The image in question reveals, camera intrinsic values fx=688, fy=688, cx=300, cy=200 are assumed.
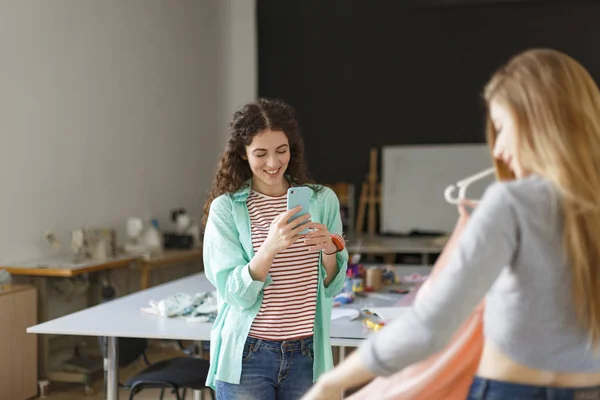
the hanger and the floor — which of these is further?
the floor

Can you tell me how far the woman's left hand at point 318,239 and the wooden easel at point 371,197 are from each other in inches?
243

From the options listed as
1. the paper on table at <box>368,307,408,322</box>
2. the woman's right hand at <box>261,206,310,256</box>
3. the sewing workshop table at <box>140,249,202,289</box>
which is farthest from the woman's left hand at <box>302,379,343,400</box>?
the sewing workshop table at <box>140,249,202,289</box>

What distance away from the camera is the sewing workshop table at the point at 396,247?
6.68m

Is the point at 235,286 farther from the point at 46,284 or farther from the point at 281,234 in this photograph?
the point at 46,284

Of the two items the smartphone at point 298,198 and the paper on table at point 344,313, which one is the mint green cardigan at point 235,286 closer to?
the smartphone at point 298,198

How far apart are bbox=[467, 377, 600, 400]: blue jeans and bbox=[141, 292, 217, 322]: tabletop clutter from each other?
195cm

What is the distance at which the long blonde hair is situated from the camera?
1074 mm

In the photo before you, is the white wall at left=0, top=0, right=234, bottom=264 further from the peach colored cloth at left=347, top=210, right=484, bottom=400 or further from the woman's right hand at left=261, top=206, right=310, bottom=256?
the peach colored cloth at left=347, top=210, right=484, bottom=400

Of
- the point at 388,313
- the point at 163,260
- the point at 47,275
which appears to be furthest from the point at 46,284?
the point at 388,313

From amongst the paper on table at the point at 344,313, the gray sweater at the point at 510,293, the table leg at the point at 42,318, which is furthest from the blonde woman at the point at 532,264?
the table leg at the point at 42,318

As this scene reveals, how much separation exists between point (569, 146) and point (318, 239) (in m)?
1.04

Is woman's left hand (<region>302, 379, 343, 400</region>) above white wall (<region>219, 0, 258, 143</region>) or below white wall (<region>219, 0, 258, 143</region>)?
below

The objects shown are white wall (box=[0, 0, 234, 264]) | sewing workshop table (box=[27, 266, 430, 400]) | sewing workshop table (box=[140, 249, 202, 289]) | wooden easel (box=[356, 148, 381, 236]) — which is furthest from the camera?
wooden easel (box=[356, 148, 381, 236])

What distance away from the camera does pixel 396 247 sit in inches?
268
